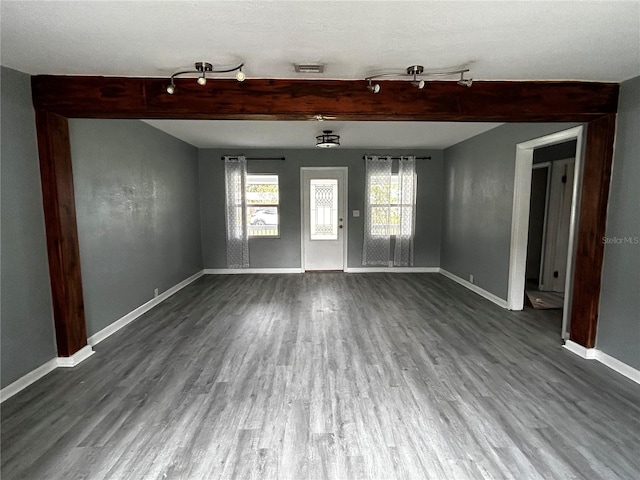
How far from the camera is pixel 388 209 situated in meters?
5.64

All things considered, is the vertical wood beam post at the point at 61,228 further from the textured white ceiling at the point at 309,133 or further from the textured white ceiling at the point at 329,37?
the textured white ceiling at the point at 309,133

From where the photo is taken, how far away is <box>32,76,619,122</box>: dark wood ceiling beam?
227 centimetres

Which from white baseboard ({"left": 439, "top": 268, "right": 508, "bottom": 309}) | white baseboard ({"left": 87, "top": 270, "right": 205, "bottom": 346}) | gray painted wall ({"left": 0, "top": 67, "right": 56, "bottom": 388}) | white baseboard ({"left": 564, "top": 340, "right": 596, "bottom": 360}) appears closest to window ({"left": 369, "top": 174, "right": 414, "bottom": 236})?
white baseboard ({"left": 439, "top": 268, "right": 508, "bottom": 309})

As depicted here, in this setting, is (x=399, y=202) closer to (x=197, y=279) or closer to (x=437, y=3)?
(x=197, y=279)

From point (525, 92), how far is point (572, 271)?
1.70m

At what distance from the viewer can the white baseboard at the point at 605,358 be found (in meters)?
2.28

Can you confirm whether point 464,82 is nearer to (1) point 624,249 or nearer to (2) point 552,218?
(1) point 624,249

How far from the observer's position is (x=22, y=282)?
2.20m

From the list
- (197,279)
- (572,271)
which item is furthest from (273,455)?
(197,279)

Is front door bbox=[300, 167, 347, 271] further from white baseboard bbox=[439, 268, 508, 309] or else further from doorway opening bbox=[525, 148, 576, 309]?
doorway opening bbox=[525, 148, 576, 309]

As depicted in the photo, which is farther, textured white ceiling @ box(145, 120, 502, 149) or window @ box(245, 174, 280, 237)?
window @ box(245, 174, 280, 237)

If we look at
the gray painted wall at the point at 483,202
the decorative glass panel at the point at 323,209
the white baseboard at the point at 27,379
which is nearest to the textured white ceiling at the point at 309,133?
the gray painted wall at the point at 483,202

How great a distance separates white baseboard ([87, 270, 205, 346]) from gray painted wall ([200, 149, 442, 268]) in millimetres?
1351

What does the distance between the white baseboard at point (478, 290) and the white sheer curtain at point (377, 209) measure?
3.80 ft
